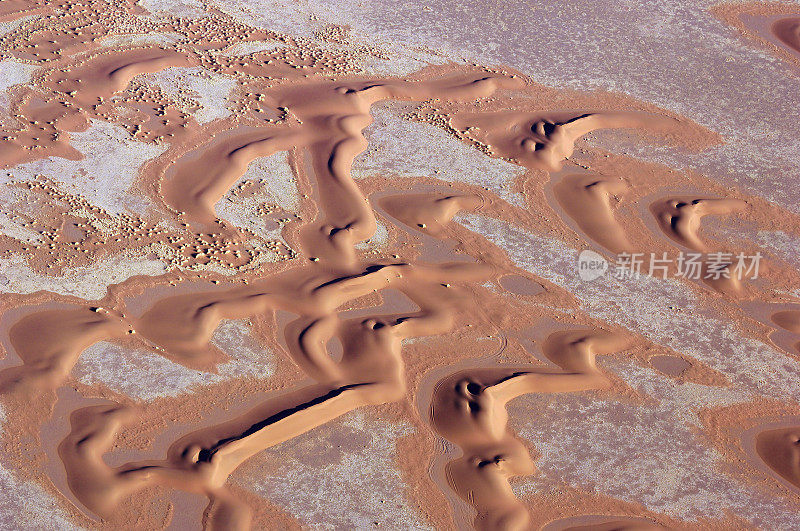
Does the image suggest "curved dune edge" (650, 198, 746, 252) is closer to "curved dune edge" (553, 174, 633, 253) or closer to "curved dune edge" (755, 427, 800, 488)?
"curved dune edge" (553, 174, 633, 253)

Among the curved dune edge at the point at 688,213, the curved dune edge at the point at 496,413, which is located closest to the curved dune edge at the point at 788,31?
the curved dune edge at the point at 688,213

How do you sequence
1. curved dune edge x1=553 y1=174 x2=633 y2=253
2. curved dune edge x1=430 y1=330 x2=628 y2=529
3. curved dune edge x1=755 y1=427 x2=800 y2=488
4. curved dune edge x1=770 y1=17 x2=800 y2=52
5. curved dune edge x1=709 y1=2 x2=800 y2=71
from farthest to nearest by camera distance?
curved dune edge x1=770 y1=17 x2=800 y2=52 → curved dune edge x1=709 y1=2 x2=800 y2=71 → curved dune edge x1=553 y1=174 x2=633 y2=253 → curved dune edge x1=755 y1=427 x2=800 y2=488 → curved dune edge x1=430 y1=330 x2=628 y2=529

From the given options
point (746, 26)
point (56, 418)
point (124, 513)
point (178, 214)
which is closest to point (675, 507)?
point (124, 513)

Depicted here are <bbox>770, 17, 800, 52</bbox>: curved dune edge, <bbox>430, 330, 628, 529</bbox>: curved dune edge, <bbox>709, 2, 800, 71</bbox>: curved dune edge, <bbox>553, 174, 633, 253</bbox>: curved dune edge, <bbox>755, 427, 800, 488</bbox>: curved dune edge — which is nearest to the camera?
<bbox>430, 330, 628, 529</bbox>: curved dune edge

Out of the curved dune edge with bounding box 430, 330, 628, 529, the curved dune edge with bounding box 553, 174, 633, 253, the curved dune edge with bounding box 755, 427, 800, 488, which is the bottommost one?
the curved dune edge with bounding box 430, 330, 628, 529

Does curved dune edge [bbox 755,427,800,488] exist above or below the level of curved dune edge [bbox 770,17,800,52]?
below

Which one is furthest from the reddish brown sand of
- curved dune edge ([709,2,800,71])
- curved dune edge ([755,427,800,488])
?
curved dune edge ([709,2,800,71])

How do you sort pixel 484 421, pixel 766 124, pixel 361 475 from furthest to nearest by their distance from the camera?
pixel 766 124
pixel 484 421
pixel 361 475

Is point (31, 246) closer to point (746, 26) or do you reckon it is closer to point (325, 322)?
point (325, 322)
